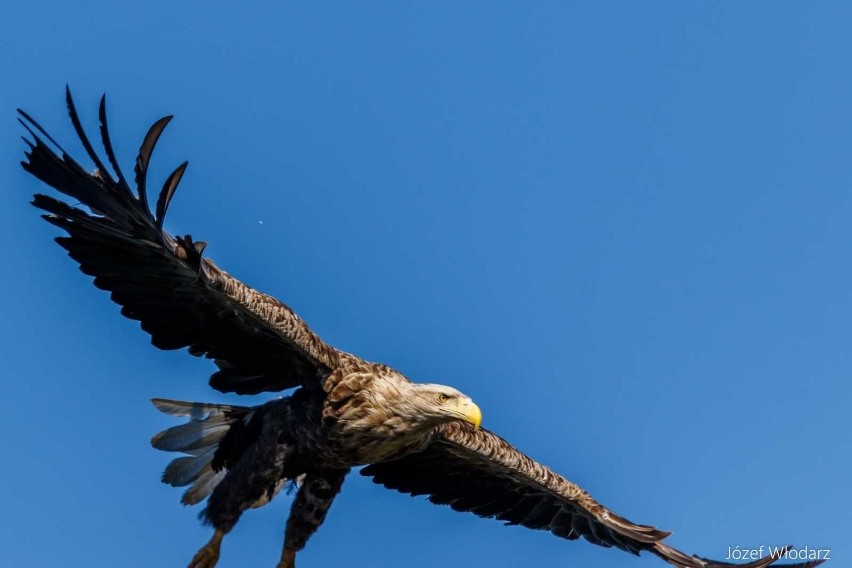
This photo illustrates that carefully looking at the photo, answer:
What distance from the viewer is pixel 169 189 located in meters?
10.0

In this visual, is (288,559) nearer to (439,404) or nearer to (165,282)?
(439,404)

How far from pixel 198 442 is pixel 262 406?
0.91m

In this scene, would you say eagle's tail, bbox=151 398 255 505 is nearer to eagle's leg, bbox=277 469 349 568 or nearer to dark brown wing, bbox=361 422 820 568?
eagle's leg, bbox=277 469 349 568

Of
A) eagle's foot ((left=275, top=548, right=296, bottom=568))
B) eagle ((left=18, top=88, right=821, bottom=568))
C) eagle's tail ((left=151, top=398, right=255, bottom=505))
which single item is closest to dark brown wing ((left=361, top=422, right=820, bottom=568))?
eagle ((left=18, top=88, right=821, bottom=568))

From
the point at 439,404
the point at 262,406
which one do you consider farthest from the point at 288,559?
the point at 439,404

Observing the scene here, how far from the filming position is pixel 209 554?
455 inches

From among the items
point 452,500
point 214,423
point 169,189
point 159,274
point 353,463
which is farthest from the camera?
point 452,500

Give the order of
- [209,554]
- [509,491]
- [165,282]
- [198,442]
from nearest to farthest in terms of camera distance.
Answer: [165,282] → [209,554] → [198,442] → [509,491]

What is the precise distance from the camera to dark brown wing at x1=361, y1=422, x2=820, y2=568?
41.9 ft

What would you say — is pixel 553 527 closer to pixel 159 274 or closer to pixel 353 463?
pixel 353 463

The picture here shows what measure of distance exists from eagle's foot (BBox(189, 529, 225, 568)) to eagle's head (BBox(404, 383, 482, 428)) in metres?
1.85

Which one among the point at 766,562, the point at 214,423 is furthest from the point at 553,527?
the point at 214,423

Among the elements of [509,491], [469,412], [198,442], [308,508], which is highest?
[509,491]

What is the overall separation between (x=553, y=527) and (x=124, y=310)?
4.61 m
